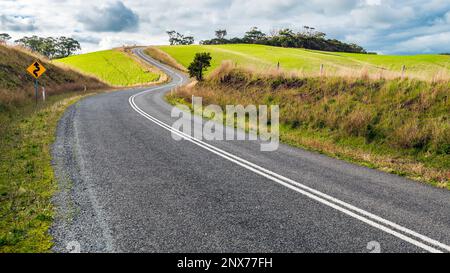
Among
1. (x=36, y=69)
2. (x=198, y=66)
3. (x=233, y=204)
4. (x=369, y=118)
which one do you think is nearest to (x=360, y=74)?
(x=369, y=118)

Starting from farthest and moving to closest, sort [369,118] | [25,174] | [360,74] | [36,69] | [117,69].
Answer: [117,69] < [36,69] < [360,74] < [369,118] < [25,174]

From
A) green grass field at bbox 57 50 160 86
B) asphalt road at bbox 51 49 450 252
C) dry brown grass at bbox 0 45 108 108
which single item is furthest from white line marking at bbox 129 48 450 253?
green grass field at bbox 57 50 160 86

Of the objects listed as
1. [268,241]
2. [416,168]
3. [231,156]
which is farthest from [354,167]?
[268,241]

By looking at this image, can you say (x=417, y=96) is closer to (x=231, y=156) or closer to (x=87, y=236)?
(x=231, y=156)

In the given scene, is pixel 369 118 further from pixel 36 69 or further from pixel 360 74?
pixel 36 69

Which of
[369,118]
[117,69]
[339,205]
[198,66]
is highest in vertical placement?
[117,69]

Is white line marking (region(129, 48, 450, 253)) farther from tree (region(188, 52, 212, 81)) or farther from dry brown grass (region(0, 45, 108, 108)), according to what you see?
tree (region(188, 52, 212, 81))

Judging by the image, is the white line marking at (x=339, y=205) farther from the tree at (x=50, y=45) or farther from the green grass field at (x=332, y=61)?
the tree at (x=50, y=45)

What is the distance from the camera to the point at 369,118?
12.3m

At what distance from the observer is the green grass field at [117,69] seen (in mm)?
53750

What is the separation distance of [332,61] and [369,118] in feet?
160

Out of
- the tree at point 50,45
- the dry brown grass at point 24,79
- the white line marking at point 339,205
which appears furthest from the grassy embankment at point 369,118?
the tree at point 50,45

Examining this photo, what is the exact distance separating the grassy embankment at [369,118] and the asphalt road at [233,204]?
73.5 inches

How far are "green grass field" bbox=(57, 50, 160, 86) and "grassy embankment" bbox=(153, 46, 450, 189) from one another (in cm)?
3811
